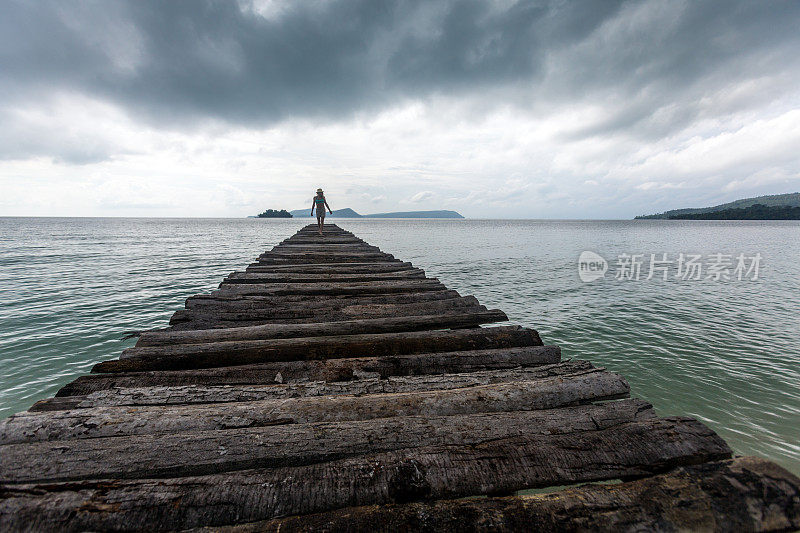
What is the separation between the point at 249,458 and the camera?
192cm

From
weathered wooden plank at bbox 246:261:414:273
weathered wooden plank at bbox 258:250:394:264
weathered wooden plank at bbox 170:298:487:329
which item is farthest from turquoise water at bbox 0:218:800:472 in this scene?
weathered wooden plank at bbox 170:298:487:329

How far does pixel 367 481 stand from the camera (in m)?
1.78

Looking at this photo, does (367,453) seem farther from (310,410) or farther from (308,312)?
(308,312)

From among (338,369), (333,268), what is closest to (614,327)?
(333,268)

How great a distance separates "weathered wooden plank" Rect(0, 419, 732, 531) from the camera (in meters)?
1.58

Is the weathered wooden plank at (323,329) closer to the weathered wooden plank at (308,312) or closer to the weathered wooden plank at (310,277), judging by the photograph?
the weathered wooden plank at (308,312)

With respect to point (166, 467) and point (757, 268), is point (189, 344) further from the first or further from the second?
point (757, 268)

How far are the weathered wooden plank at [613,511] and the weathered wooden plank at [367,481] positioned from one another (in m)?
0.09

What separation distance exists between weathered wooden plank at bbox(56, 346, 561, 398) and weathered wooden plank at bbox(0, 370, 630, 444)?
50 centimetres

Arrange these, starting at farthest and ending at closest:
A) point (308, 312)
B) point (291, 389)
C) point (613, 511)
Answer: point (308, 312), point (291, 389), point (613, 511)

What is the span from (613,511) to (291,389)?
221 cm

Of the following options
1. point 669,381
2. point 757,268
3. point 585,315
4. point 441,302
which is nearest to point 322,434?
point 441,302

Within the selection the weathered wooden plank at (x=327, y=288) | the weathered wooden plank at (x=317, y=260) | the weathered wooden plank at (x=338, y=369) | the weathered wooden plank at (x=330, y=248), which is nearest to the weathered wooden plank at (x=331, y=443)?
the weathered wooden plank at (x=338, y=369)

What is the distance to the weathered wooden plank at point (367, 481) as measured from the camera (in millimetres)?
1581
